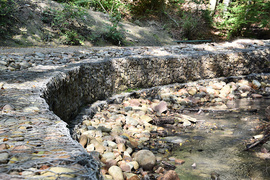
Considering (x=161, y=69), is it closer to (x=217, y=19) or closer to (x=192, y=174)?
(x=192, y=174)

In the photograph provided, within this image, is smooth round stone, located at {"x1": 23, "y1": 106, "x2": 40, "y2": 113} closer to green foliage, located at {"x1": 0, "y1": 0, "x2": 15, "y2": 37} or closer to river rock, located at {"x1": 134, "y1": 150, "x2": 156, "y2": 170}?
river rock, located at {"x1": 134, "y1": 150, "x2": 156, "y2": 170}

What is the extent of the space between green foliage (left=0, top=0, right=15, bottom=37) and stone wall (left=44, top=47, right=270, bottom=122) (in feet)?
12.4

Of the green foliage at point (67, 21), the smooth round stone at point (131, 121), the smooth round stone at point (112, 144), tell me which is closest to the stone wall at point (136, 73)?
the smooth round stone at point (112, 144)

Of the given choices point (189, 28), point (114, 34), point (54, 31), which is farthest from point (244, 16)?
point (54, 31)

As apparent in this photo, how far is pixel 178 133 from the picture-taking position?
3506 mm

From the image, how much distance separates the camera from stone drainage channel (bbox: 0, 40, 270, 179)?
110 centimetres

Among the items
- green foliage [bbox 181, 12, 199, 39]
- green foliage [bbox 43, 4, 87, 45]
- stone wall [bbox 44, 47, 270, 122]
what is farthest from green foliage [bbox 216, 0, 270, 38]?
green foliage [bbox 43, 4, 87, 45]

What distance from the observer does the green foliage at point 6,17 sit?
21.2ft

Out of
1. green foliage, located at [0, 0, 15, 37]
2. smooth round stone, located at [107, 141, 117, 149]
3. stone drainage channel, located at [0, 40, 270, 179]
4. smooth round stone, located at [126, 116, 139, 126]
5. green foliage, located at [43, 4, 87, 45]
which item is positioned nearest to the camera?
stone drainage channel, located at [0, 40, 270, 179]

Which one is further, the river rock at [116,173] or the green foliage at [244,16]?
the green foliage at [244,16]

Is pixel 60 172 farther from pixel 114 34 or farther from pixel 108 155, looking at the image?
pixel 114 34

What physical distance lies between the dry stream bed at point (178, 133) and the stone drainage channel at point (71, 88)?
0.06 meters

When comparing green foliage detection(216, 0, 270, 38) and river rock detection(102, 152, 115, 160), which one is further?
green foliage detection(216, 0, 270, 38)

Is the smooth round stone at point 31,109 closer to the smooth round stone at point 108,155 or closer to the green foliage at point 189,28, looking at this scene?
the smooth round stone at point 108,155
